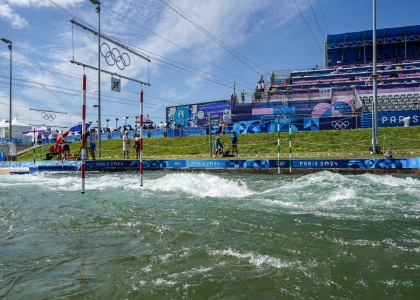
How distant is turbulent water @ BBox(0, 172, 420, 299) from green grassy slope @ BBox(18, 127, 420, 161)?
10889mm

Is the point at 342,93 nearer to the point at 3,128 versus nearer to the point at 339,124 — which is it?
the point at 339,124

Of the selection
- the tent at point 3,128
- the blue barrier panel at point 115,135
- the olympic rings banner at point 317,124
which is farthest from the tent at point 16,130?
the olympic rings banner at point 317,124

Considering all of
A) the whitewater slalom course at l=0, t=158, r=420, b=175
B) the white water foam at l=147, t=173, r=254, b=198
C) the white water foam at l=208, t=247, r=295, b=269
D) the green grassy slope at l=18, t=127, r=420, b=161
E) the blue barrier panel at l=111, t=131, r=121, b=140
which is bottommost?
the white water foam at l=208, t=247, r=295, b=269

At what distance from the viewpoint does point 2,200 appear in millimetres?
6660

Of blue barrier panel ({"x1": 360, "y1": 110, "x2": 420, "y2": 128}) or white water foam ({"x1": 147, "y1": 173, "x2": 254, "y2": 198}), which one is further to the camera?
blue barrier panel ({"x1": 360, "y1": 110, "x2": 420, "y2": 128})

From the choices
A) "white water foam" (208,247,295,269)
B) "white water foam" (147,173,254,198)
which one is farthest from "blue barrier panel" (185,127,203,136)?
"white water foam" (208,247,295,269)

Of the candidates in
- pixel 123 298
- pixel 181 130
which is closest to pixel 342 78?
pixel 181 130

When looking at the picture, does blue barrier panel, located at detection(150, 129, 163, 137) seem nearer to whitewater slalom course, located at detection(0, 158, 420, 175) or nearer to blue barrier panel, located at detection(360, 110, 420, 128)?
whitewater slalom course, located at detection(0, 158, 420, 175)

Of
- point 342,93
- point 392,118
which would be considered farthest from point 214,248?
point 342,93

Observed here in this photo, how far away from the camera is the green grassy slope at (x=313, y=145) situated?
16391mm

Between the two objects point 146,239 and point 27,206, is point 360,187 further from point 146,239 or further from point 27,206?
point 27,206

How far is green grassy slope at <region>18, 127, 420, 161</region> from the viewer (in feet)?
53.8

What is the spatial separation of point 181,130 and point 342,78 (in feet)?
72.3

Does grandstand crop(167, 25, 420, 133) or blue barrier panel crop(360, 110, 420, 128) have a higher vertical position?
grandstand crop(167, 25, 420, 133)
